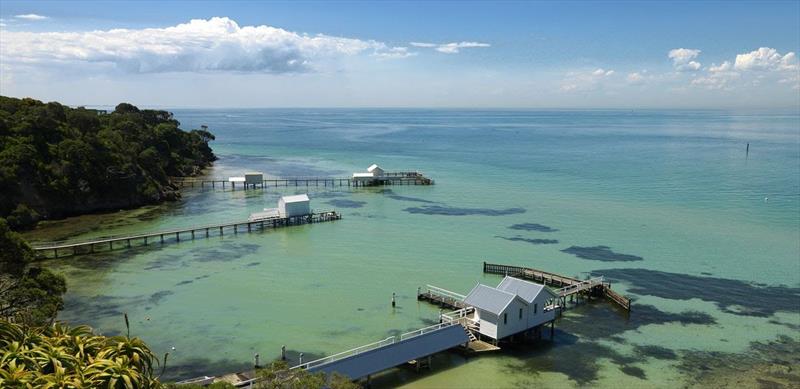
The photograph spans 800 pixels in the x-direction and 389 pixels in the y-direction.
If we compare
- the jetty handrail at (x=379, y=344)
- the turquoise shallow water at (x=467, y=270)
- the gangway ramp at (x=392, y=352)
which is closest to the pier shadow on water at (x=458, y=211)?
the turquoise shallow water at (x=467, y=270)

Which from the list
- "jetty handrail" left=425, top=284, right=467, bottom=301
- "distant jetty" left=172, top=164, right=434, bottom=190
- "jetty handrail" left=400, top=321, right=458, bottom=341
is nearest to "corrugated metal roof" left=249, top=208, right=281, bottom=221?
"distant jetty" left=172, top=164, right=434, bottom=190

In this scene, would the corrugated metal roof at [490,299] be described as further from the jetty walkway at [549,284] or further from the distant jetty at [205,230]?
the distant jetty at [205,230]

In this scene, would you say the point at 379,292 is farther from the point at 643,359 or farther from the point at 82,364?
the point at 82,364

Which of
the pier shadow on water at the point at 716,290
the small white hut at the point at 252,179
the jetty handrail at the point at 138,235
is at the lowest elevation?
the pier shadow on water at the point at 716,290

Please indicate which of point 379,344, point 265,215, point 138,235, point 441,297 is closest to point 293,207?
point 265,215

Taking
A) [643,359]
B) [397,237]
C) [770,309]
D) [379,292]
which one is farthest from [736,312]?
[397,237]
